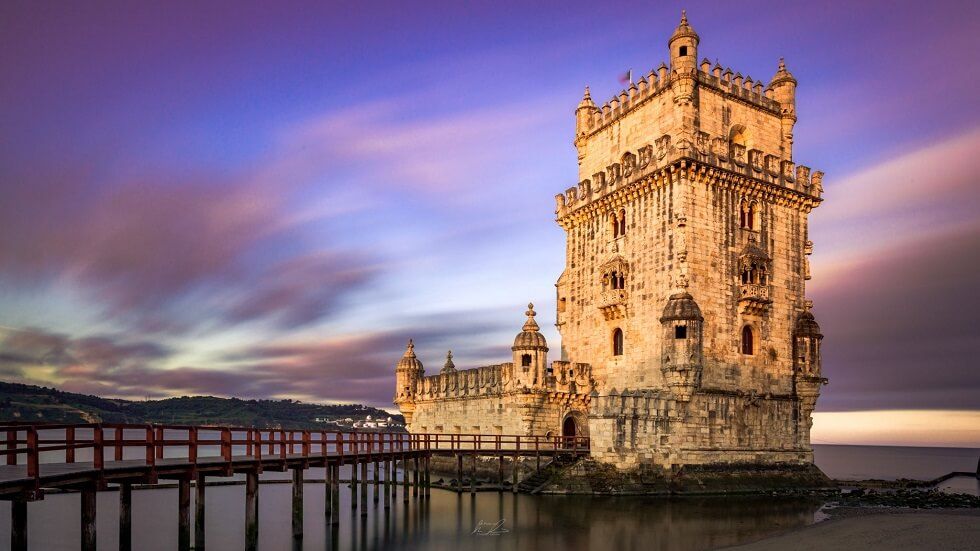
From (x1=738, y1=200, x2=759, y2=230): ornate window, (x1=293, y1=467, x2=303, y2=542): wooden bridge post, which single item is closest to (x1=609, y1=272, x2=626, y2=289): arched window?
(x1=738, y1=200, x2=759, y2=230): ornate window

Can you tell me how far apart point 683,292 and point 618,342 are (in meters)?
5.67

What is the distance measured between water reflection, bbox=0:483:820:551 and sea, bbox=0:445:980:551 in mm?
38

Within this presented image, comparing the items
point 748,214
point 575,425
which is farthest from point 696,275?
A: point 575,425

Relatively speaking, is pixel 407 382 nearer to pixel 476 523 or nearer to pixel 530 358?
pixel 530 358

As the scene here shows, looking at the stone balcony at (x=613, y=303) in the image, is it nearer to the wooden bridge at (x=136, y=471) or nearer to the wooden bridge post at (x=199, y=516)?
the wooden bridge at (x=136, y=471)

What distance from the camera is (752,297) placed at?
Answer: 38.9 m

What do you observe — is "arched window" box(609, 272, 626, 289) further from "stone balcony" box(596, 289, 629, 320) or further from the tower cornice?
the tower cornice

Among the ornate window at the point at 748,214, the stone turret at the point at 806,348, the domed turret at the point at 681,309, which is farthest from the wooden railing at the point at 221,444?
the ornate window at the point at 748,214

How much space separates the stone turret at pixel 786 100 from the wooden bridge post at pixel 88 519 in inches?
1507

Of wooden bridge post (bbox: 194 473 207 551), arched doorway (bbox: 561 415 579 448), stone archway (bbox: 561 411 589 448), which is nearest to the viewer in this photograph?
wooden bridge post (bbox: 194 473 207 551)

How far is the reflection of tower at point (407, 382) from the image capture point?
55031 mm

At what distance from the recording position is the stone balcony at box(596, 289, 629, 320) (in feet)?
133

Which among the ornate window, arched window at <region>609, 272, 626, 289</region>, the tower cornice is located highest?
the tower cornice

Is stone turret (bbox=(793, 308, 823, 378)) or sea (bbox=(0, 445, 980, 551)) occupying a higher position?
stone turret (bbox=(793, 308, 823, 378))
